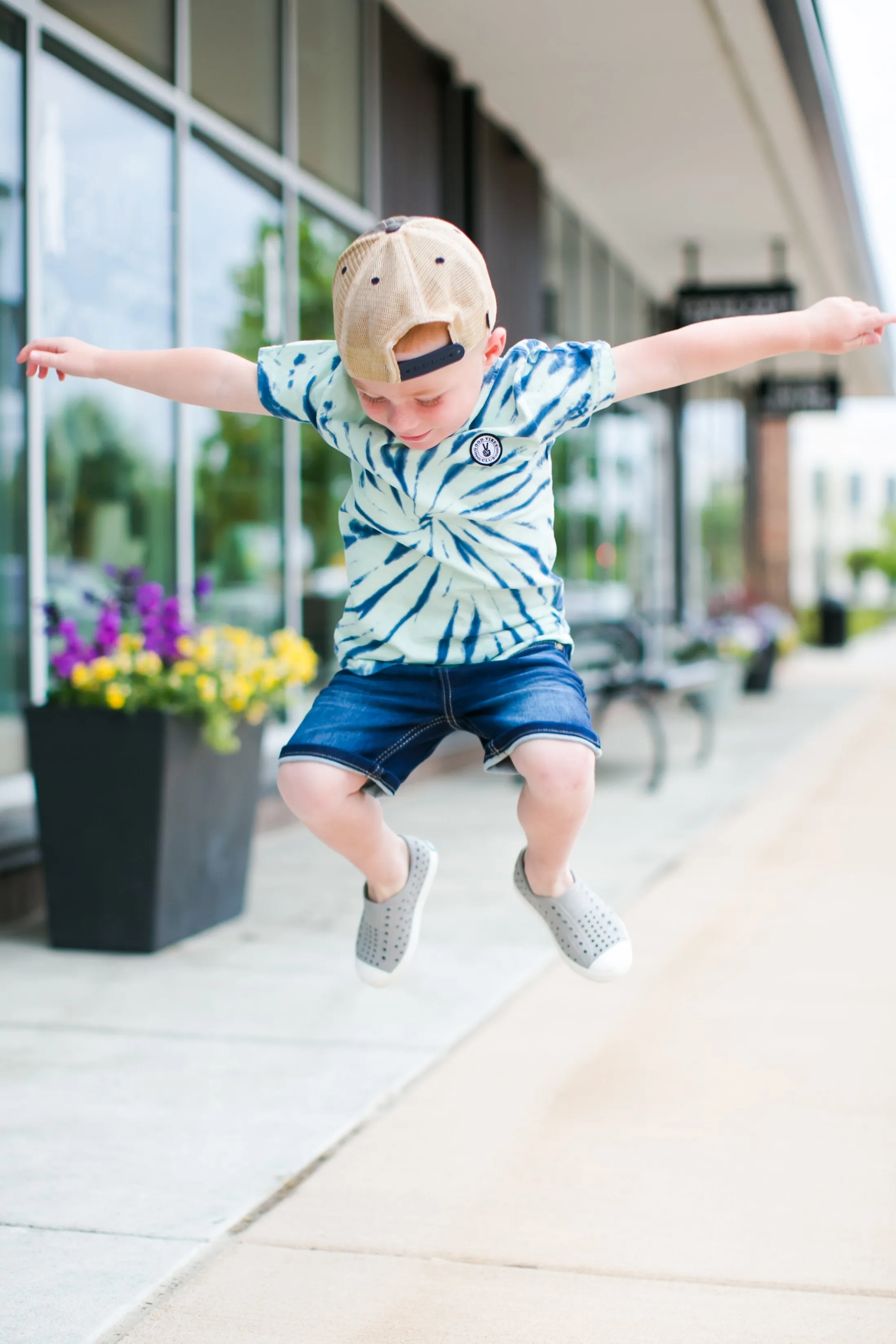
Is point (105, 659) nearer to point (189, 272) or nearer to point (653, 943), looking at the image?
point (653, 943)

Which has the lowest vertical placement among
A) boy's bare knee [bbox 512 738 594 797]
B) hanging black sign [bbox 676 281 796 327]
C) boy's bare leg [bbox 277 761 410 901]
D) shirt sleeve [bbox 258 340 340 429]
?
boy's bare leg [bbox 277 761 410 901]

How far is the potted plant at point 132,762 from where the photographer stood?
514 centimetres

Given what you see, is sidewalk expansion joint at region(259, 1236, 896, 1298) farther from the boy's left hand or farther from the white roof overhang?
the white roof overhang

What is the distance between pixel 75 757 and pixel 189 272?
311 centimetres

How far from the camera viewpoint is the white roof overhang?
8.74 m

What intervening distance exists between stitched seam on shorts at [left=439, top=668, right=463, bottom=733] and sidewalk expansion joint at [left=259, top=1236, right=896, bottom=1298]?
1030mm

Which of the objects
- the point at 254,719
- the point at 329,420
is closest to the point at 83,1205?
the point at 329,420

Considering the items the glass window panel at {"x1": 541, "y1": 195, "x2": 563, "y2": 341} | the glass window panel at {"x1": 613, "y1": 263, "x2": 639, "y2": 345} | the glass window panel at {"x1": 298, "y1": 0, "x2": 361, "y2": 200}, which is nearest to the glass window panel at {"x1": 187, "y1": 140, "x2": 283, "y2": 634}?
the glass window panel at {"x1": 298, "y1": 0, "x2": 361, "y2": 200}

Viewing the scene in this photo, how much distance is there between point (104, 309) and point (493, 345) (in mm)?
4366

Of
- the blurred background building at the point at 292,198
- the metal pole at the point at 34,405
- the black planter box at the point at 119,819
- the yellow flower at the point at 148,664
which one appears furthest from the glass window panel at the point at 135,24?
the black planter box at the point at 119,819

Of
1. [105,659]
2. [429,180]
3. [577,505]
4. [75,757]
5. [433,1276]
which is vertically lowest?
[433,1276]

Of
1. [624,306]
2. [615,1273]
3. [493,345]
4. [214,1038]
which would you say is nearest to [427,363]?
[493,345]

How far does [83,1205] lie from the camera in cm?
310

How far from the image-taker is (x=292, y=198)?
27.0ft
